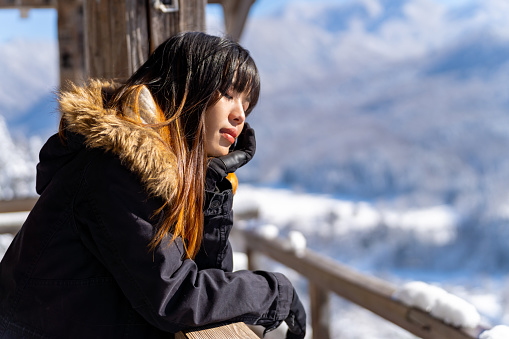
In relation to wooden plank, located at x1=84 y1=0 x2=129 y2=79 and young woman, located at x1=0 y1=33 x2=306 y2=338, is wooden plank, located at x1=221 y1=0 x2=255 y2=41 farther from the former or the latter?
young woman, located at x1=0 y1=33 x2=306 y2=338

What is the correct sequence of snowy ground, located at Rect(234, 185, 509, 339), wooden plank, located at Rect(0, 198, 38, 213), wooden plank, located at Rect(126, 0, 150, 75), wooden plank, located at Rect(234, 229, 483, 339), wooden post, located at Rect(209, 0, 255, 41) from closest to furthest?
wooden plank, located at Rect(126, 0, 150, 75) < wooden plank, located at Rect(234, 229, 483, 339) < wooden post, located at Rect(209, 0, 255, 41) < wooden plank, located at Rect(0, 198, 38, 213) < snowy ground, located at Rect(234, 185, 509, 339)

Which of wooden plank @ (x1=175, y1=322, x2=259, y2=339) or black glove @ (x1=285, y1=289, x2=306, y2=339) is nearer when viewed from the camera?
wooden plank @ (x1=175, y1=322, x2=259, y2=339)

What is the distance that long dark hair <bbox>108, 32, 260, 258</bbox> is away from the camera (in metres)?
0.88

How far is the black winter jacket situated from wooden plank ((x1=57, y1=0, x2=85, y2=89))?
2825mm

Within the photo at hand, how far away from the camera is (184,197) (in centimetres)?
85

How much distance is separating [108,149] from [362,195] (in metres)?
20.4

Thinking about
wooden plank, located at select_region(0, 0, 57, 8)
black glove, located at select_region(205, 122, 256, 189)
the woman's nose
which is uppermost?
wooden plank, located at select_region(0, 0, 57, 8)

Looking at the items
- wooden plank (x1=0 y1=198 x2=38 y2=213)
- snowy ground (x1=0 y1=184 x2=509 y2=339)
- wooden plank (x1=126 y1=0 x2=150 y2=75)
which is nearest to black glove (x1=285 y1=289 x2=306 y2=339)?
wooden plank (x1=126 y1=0 x2=150 y2=75)

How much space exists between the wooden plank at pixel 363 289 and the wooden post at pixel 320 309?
9cm

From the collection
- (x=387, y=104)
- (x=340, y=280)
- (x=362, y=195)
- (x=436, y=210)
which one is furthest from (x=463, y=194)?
(x=340, y=280)

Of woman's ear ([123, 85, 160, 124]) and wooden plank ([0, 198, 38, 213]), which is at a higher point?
woman's ear ([123, 85, 160, 124])

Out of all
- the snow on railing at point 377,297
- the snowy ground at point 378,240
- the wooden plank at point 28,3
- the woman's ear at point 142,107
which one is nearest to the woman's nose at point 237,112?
the woman's ear at point 142,107

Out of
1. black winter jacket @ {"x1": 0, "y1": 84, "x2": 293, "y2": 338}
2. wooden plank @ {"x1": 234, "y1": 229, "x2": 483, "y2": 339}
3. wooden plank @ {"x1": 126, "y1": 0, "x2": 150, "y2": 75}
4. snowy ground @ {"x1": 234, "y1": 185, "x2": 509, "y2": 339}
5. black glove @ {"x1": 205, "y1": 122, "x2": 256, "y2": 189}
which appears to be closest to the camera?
black winter jacket @ {"x1": 0, "y1": 84, "x2": 293, "y2": 338}

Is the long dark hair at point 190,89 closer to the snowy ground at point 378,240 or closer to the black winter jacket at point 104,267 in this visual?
→ the black winter jacket at point 104,267
